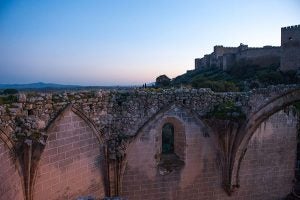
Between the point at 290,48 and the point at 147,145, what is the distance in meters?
23.6

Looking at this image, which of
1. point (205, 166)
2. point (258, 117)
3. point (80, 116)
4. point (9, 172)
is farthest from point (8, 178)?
point (258, 117)

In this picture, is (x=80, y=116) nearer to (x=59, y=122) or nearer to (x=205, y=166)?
(x=59, y=122)

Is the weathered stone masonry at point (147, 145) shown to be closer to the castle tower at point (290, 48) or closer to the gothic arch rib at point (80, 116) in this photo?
the gothic arch rib at point (80, 116)

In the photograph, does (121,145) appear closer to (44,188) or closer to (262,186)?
(44,188)

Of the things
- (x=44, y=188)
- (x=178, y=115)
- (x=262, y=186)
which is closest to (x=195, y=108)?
(x=178, y=115)

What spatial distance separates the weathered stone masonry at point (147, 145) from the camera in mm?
8219

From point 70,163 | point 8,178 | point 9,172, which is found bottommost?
point 70,163

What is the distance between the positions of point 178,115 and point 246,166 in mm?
3244

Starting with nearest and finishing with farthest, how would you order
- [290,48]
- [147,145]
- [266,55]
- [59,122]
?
[59,122] < [147,145] < [290,48] < [266,55]

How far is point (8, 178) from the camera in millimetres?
7371

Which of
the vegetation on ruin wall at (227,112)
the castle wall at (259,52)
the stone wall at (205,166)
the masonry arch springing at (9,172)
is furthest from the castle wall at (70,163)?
the castle wall at (259,52)

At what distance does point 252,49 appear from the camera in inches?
1558

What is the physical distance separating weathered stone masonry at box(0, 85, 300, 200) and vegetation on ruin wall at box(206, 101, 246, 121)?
68mm

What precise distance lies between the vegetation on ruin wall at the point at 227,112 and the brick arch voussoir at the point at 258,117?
432 millimetres
